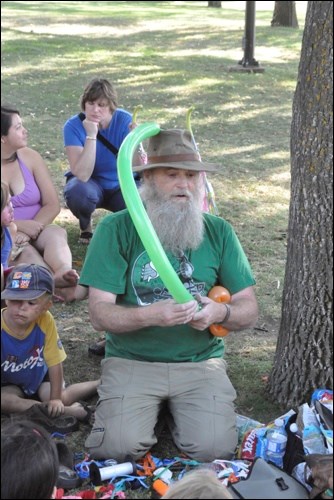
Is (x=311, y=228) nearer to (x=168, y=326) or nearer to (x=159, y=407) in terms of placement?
(x=168, y=326)

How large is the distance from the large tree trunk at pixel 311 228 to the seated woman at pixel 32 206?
1.47m

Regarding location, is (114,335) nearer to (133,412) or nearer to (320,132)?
(133,412)

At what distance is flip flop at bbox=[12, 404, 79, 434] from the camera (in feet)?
12.4

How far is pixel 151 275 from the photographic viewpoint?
3828mm

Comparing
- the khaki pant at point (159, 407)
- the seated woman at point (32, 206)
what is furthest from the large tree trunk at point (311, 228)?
the seated woman at point (32, 206)

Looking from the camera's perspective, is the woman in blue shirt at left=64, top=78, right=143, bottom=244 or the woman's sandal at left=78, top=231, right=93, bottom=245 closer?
the woman in blue shirt at left=64, top=78, right=143, bottom=244

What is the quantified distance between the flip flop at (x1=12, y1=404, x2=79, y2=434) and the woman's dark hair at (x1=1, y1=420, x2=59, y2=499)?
40.4 inches

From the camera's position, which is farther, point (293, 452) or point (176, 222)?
point (176, 222)

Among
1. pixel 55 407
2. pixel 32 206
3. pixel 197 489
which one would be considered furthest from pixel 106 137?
pixel 197 489

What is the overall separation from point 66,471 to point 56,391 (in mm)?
574

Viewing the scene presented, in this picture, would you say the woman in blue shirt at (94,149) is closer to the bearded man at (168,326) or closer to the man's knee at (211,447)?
the bearded man at (168,326)

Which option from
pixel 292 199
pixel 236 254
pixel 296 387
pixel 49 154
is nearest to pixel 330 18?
pixel 292 199

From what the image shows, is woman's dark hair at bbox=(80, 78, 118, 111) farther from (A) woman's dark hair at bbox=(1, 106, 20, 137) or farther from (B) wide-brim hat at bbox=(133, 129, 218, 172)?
(B) wide-brim hat at bbox=(133, 129, 218, 172)

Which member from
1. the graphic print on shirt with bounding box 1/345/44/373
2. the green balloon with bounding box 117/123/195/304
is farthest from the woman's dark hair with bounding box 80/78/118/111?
the graphic print on shirt with bounding box 1/345/44/373
